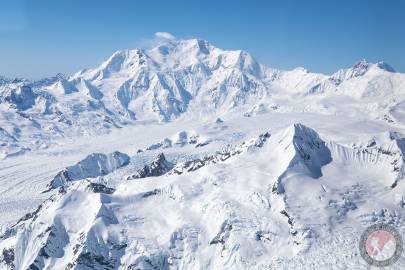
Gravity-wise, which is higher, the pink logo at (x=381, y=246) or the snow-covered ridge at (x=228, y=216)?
the pink logo at (x=381, y=246)

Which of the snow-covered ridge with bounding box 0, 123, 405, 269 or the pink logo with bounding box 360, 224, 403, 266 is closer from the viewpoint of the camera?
the pink logo with bounding box 360, 224, 403, 266

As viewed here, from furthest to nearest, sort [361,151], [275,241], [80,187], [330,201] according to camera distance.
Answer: [80,187] < [361,151] < [330,201] < [275,241]

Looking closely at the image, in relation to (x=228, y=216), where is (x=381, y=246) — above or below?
above

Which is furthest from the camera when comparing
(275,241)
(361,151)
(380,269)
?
(361,151)

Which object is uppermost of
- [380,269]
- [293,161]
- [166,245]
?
[293,161]

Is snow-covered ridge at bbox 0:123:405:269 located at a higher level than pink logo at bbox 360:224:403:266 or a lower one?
lower

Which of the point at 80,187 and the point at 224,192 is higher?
the point at 224,192

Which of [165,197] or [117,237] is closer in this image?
[117,237]

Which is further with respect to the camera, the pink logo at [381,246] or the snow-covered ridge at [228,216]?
the snow-covered ridge at [228,216]

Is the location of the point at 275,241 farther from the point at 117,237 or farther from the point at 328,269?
the point at 117,237

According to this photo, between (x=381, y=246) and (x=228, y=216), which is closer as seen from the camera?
(x=381, y=246)

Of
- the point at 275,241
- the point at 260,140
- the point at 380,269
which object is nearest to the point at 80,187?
the point at 260,140
